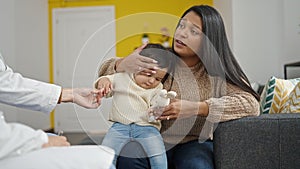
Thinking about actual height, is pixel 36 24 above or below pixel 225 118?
above

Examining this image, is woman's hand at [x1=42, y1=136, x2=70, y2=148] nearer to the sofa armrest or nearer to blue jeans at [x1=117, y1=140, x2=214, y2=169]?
blue jeans at [x1=117, y1=140, x2=214, y2=169]

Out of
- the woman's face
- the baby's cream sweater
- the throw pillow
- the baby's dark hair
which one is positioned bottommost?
the throw pillow

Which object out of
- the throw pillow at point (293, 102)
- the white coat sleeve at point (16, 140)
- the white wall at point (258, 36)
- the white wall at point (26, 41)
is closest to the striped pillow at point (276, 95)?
the throw pillow at point (293, 102)

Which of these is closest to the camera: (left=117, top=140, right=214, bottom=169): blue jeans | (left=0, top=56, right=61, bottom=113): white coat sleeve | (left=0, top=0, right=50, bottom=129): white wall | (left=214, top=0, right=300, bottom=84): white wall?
(left=0, top=56, right=61, bottom=113): white coat sleeve

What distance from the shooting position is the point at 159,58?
1.12 metres

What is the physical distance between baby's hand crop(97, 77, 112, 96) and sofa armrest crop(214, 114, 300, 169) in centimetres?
38

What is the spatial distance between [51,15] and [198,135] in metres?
4.90

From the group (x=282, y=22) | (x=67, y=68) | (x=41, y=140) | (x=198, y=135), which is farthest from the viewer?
(x=67, y=68)

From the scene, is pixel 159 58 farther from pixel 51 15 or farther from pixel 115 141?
pixel 51 15

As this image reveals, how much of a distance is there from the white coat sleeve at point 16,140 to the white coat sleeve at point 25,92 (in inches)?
6.6

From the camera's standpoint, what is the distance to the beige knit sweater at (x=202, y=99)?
1.16m

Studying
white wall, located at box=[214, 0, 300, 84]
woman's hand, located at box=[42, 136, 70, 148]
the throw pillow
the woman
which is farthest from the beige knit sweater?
white wall, located at box=[214, 0, 300, 84]

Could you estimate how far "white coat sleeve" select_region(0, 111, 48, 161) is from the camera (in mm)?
588

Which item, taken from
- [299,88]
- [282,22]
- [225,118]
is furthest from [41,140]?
[282,22]
